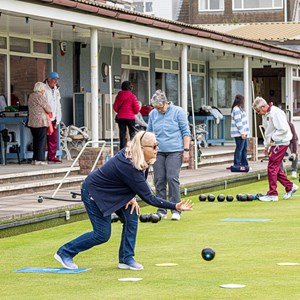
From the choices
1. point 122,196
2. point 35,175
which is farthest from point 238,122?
point 122,196

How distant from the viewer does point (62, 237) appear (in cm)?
1220

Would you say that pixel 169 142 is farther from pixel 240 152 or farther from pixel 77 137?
pixel 240 152

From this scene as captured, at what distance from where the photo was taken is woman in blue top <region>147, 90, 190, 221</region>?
44.9ft

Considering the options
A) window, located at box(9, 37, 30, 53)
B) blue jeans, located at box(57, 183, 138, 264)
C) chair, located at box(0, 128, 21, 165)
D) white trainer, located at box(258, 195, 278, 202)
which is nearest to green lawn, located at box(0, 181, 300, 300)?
blue jeans, located at box(57, 183, 138, 264)

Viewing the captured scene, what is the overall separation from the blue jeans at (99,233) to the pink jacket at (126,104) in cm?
1175

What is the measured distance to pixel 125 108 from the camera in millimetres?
21188

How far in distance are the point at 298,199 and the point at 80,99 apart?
799 cm

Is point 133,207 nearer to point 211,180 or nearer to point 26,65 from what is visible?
point 211,180

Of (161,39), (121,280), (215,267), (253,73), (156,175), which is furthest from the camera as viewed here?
(253,73)

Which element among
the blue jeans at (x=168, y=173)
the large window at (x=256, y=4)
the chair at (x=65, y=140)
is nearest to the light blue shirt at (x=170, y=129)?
the blue jeans at (x=168, y=173)

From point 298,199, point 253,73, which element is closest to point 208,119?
point 253,73

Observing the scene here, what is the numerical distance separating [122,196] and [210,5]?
44085mm

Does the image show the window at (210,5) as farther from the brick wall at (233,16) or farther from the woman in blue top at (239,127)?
the woman in blue top at (239,127)

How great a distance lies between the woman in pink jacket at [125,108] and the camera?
21.1m
